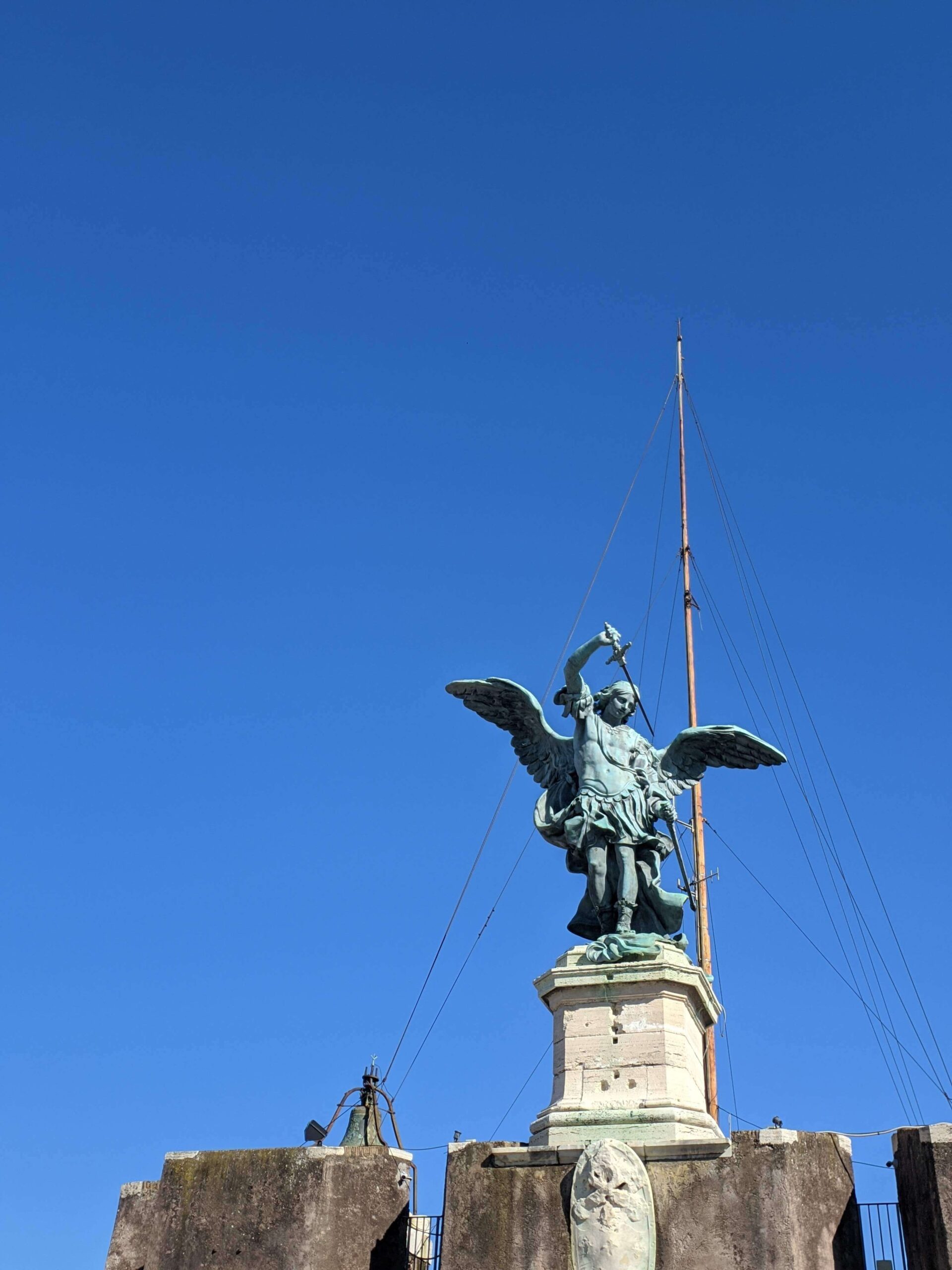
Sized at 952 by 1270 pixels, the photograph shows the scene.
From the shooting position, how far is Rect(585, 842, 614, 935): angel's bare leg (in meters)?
12.3

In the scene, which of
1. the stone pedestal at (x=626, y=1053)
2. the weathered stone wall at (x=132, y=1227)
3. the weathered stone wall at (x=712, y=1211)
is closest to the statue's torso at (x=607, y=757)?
the stone pedestal at (x=626, y=1053)

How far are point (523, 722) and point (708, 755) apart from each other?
171 cm

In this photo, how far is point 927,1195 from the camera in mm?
10547

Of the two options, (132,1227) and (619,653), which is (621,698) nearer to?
(619,653)

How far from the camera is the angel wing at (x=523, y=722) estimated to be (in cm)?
1326

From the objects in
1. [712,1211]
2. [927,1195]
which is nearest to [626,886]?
[712,1211]

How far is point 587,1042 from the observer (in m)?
11.6

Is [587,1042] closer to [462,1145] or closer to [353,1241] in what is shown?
[462,1145]

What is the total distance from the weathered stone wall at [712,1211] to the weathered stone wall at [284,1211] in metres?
0.86

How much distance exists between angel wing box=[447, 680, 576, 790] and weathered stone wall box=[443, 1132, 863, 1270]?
11.5 ft

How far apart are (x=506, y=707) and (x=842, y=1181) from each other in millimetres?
4998

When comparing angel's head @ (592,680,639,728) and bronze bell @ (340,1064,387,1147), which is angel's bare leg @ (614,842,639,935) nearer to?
angel's head @ (592,680,639,728)

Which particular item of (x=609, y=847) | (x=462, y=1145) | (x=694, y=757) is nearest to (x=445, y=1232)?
(x=462, y=1145)

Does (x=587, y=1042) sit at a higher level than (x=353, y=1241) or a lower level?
higher
